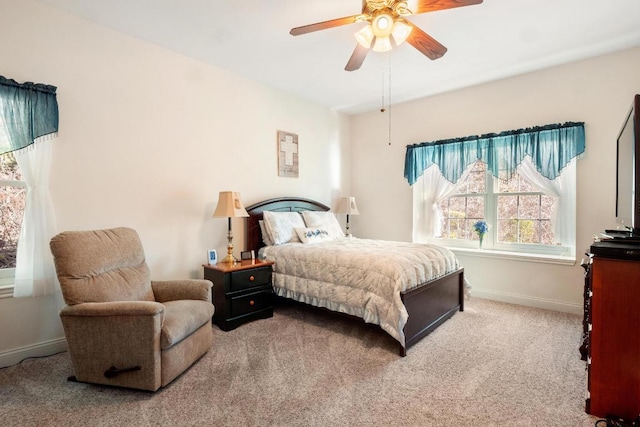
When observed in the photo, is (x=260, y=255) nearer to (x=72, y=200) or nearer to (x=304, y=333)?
(x=304, y=333)

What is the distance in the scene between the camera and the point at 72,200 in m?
2.77

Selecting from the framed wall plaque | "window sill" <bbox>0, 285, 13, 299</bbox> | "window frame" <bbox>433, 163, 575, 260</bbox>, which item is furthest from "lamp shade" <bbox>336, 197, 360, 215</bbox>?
"window sill" <bbox>0, 285, 13, 299</bbox>

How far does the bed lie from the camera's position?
2.70 m

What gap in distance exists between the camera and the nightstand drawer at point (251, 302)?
3219 mm

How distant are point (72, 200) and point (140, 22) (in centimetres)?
162

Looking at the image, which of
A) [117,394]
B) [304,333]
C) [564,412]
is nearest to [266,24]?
[304,333]

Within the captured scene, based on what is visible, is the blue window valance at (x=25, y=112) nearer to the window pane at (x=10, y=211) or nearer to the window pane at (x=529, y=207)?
the window pane at (x=10, y=211)

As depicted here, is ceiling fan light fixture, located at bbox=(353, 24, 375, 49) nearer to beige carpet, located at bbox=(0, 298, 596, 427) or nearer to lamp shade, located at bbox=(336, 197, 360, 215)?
beige carpet, located at bbox=(0, 298, 596, 427)

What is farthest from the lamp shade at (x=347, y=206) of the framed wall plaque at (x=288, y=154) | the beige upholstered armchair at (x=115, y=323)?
the beige upholstered armchair at (x=115, y=323)

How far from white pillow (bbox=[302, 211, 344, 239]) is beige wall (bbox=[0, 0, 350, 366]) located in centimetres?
52

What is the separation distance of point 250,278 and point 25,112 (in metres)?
2.22

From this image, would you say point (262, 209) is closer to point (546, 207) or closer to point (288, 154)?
point (288, 154)

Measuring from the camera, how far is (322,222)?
14.6 feet

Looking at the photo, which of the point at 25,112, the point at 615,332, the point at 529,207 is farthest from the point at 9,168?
the point at 529,207
